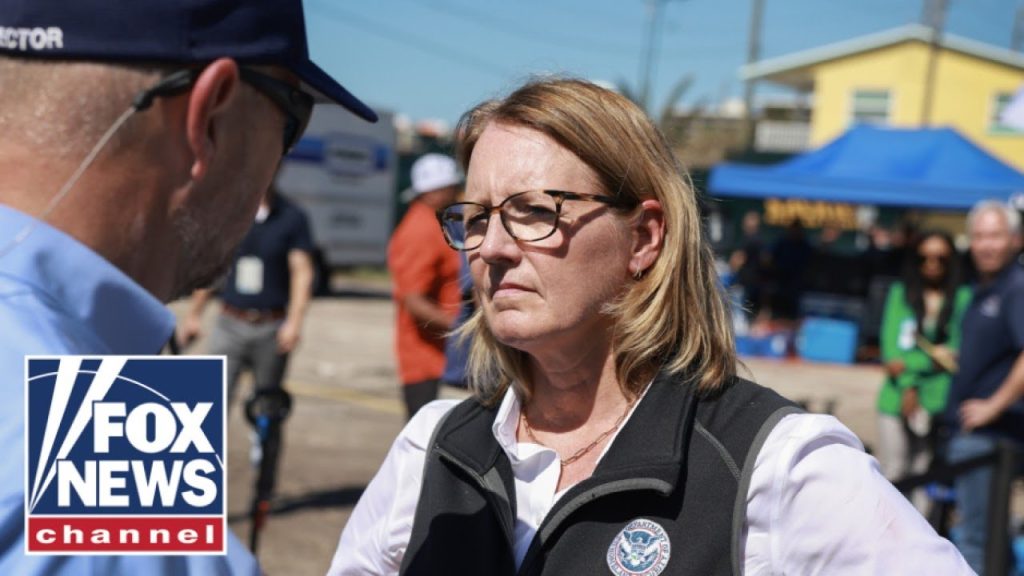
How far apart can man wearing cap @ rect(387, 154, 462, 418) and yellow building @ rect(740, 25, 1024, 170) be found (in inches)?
1255

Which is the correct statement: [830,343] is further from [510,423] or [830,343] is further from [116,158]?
[116,158]

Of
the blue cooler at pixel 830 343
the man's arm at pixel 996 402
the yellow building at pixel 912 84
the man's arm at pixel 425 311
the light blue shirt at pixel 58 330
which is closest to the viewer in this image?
the light blue shirt at pixel 58 330

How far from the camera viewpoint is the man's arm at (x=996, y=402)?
17.6 feet

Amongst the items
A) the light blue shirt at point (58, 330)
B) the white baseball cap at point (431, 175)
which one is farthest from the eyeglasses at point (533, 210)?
the white baseball cap at point (431, 175)

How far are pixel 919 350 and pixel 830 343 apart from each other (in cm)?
1048

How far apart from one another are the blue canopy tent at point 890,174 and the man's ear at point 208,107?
14.4 meters

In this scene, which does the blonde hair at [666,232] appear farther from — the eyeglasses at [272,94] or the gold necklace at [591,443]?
the eyeglasses at [272,94]

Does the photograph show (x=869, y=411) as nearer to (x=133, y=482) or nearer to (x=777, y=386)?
(x=777, y=386)

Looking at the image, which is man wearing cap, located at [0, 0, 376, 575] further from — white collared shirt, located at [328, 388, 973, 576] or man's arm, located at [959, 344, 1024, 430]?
man's arm, located at [959, 344, 1024, 430]

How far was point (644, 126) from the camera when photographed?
1993 mm

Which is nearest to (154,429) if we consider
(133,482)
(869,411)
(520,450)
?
(133,482)

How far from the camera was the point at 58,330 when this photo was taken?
3.10ft

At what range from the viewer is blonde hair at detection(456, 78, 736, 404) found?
194cm

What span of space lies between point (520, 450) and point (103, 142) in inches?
42.6
